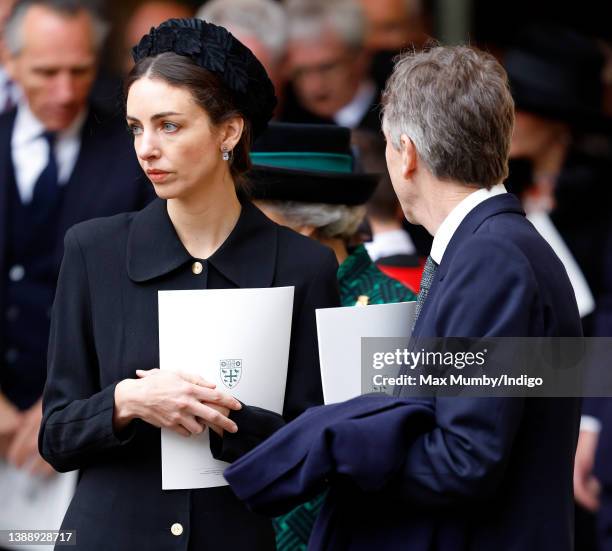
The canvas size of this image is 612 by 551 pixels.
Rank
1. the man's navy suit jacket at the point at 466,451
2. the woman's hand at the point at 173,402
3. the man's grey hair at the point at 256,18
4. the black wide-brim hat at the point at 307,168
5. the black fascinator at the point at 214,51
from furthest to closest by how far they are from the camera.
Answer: the man's grey hair at the point at 256,18 → the black wide-brim hat at the point at 307,168 → the black fascinator at the point at 214,51 → the woman's hand at the point at 173,402 → the man's navy suit jacket at the point at 466,451

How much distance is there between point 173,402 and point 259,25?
123 inches

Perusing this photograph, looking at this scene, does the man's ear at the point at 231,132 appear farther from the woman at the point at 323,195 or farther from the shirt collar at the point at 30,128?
the shirt collar at the point at 30,128

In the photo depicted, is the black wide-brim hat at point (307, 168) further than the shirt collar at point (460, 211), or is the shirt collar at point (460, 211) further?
the black wide-brim hat at point (307, 168)

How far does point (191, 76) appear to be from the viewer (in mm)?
2529

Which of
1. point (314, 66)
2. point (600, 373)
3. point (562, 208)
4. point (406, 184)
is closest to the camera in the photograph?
point (406, 184)

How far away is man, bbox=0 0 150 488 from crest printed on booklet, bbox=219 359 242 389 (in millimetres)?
2202

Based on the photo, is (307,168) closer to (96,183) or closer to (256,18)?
(96,183)

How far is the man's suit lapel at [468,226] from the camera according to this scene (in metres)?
2.23

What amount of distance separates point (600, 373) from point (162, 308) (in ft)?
3.48

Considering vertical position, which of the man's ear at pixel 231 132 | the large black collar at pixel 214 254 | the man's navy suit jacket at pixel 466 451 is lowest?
the man's navy suit jacket at pixel 466 451

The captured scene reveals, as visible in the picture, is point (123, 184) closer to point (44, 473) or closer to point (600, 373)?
point (44, 473)

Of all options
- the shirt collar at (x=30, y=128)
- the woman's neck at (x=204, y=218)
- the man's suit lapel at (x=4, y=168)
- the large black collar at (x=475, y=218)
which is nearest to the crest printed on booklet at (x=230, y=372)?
the woman's neck at (x=204, y=218)

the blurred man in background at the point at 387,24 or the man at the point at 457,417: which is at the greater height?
the blurred man in background at the point at 387,24

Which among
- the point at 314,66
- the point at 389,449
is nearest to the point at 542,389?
the point at 389,449
